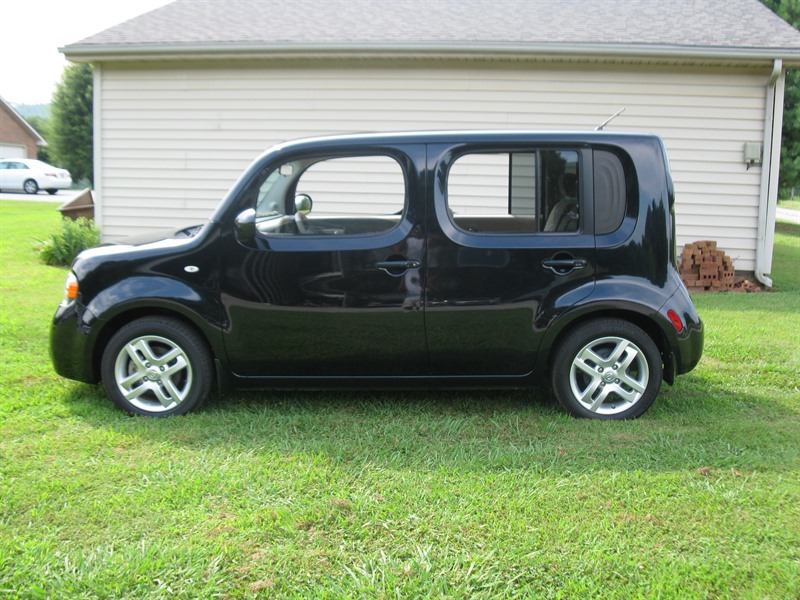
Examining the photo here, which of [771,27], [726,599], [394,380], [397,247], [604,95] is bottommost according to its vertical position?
[726,599]

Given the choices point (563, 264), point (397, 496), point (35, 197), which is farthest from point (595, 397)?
point (35, 197)

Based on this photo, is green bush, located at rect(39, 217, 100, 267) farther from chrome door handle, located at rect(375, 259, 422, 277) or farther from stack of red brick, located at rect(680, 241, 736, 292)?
stack of red brick, located at rect(680, 241, 736, 292)

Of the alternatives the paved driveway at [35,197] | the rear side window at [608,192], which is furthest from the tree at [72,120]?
the rear side window at [608,192]

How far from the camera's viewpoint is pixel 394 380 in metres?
4.58

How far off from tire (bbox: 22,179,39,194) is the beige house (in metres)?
22.7

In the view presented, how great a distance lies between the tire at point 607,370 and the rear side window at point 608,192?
0.61 metres

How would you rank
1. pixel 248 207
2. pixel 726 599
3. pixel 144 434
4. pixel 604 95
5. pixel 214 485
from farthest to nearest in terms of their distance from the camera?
pixel 604 95 → pixel 248 207 → pixel 144 434 → pixel 214 485 → pixel 726 599

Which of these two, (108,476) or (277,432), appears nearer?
(108,476)

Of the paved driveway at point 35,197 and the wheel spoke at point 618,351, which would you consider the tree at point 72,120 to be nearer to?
the paved driveway at point 35,197

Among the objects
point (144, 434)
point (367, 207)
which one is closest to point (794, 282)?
point (367, 207)

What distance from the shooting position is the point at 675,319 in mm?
4484

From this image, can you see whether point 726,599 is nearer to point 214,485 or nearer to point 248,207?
point 214,485

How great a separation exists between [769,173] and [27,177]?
2930 cm

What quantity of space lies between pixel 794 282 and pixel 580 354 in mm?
7694
